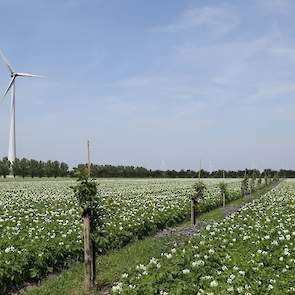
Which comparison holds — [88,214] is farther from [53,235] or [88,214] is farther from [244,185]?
[244,185]

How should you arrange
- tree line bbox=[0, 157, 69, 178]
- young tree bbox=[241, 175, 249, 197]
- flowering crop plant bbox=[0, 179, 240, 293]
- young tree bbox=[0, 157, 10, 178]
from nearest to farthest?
flowering crop plant bbox=[0, 179, 240, 293] → young tree bbox=[241, 175, 249, 197] → young tree bbox=[0, 157, 10, 178] → tree line bbox=[0, 157, 69, 178]

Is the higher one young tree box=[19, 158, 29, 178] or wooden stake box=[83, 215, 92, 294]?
young tree box=[19, 158, 29, 178]

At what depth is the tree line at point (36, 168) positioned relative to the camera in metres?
123

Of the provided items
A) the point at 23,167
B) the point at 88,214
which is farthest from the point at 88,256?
the point at 23,167

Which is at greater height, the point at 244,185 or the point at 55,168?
the point at 55,168

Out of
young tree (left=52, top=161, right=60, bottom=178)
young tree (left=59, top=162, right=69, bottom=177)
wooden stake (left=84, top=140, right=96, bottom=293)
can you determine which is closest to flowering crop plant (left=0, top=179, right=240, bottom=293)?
wooden stake (left=84, top=140, right=96, bottom=293)

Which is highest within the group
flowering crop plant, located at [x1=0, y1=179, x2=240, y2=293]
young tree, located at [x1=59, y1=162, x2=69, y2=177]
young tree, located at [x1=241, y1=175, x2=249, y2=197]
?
young tree, located at [x1=59, y1=162, x2=69, y2=177]

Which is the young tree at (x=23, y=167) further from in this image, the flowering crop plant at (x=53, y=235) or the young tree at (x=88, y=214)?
the young tree at (x=88, y=214)

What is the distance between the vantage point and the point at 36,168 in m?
131

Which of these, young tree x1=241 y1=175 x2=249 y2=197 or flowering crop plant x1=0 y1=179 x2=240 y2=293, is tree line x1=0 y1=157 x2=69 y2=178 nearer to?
young tree x1=241 y1=175 x2=249 y2=197

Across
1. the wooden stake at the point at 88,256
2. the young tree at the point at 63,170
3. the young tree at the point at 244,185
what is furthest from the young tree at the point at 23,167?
the wooden stake at the point at 88,256

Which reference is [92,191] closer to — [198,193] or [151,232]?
[151,232]

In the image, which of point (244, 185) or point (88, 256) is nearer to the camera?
point (88, 256)

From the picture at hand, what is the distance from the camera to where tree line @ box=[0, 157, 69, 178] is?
123 m
